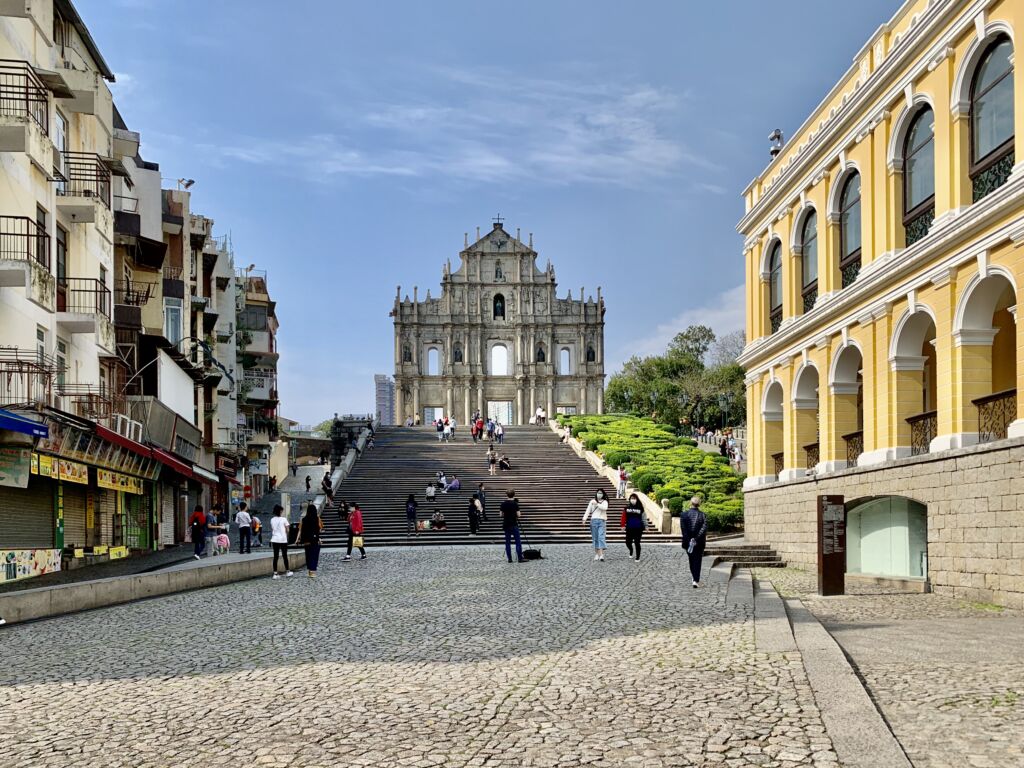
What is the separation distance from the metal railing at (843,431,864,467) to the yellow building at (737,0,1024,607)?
0.14 ft

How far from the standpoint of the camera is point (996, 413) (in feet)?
56.5

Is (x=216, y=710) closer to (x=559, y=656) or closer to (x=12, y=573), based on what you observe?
(x=559, y=656)

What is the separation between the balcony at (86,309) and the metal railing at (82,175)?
1944 mm

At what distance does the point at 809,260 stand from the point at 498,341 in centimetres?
6067

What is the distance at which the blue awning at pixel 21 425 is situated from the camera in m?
18.4

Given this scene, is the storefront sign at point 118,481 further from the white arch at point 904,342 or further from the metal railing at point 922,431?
the metal railing at point 922,431

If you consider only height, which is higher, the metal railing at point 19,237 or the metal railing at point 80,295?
the metal railing at point 19,237

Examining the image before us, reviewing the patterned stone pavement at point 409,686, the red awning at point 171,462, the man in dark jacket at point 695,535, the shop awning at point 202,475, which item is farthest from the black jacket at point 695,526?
the shop awning at point 202,475

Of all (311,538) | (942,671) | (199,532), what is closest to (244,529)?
(199,532)

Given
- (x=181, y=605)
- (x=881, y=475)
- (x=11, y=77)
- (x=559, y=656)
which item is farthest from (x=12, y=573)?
(x=881, y=475)

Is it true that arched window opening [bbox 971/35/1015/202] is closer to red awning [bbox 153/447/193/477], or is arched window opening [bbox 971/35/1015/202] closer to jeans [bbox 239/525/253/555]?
red awning [bbox 153/447/193/477]

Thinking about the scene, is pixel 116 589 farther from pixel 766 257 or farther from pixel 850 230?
pixel 766 257

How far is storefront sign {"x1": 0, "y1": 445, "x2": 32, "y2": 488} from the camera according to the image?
65.7 feet

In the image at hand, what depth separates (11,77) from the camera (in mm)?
21359
